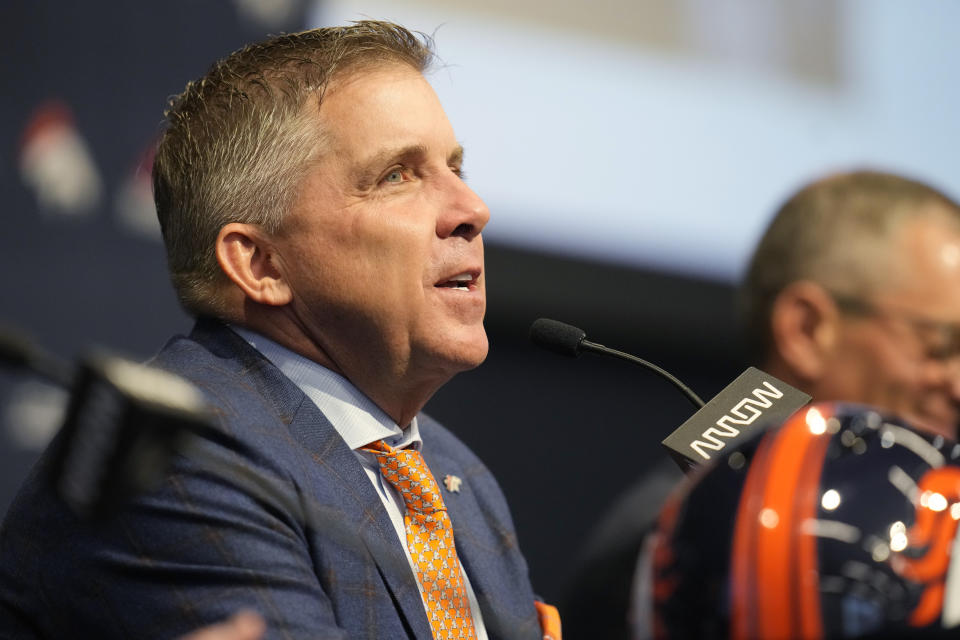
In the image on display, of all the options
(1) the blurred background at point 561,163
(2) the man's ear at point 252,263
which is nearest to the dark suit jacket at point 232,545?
(2) the man's ear at point 252,263

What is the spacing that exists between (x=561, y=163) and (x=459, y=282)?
66.7 inches

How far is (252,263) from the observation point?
179 centimetres

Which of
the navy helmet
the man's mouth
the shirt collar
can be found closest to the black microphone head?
the man's mouth

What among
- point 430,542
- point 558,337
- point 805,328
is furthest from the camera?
point 805,328

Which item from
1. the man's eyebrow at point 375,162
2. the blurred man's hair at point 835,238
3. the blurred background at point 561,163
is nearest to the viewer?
the man's eyebrow at point 375,162

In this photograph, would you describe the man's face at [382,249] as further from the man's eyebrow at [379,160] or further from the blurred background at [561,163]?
the blurred background at [561,163]

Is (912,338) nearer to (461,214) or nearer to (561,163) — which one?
(461,214)

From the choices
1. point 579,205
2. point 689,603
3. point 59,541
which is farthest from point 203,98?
point 579,205

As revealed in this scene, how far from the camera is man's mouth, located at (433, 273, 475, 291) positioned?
1808 millimetres

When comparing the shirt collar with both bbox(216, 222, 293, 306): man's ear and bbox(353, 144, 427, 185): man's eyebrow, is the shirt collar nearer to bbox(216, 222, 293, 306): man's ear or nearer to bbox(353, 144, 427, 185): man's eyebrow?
bbox(216, 222, 293, 306): man's ear

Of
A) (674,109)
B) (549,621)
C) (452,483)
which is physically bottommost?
(549,621)

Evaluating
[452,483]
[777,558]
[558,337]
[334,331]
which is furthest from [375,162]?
[777,558]

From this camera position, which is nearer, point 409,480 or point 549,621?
point 409,480

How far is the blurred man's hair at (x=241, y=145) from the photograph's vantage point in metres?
1.80
